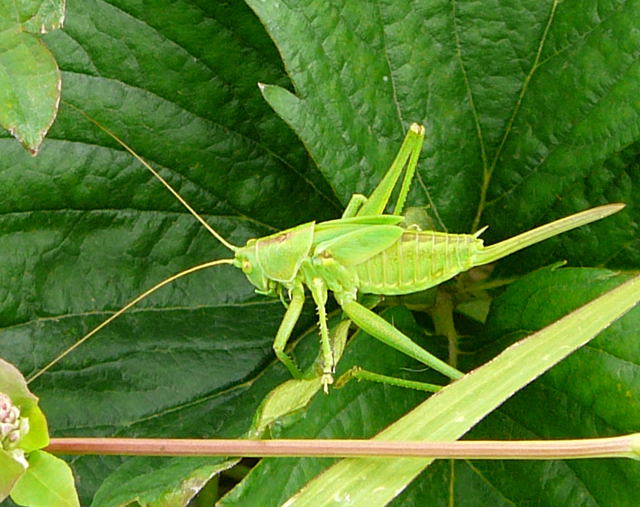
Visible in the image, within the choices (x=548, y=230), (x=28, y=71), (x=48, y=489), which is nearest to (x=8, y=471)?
(x=48, y=489)

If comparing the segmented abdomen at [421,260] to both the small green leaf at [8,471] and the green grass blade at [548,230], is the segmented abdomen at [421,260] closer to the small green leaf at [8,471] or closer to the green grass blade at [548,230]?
the green grass blade at [548,230]

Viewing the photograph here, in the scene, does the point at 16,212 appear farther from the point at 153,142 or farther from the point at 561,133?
the point at 561,133

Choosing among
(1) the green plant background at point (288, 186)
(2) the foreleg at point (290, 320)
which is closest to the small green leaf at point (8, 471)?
(1) the green plant background at point (288, 186)

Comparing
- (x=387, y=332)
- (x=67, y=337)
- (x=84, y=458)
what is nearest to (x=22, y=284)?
(x=67, y=337)

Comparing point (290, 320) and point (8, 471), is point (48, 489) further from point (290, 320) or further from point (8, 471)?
point (290, 320)

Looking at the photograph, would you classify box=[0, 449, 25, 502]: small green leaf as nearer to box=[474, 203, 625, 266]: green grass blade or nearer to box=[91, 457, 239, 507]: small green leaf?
box=[91, 457, 239, 507]: small green leaf

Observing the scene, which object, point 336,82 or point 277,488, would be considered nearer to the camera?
point 277,488

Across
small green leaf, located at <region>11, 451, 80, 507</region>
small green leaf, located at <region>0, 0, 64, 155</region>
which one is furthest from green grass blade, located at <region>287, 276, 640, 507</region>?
small green leaf, located at <region>0, 0, 64, 155</region>
